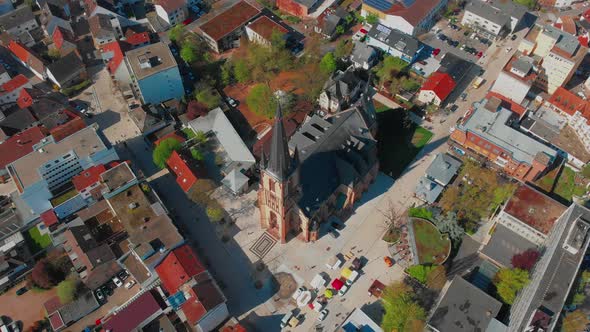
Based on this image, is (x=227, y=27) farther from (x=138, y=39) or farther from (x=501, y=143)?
(x=501, y=143)

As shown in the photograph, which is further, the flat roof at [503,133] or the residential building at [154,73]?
the residential building at [154,73]

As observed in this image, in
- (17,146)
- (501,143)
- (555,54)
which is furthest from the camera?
(555,54)

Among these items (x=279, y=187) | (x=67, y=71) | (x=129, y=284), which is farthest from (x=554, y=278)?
(x=67, y=71)

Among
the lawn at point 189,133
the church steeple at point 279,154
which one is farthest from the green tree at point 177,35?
the church steeple at point 279,154

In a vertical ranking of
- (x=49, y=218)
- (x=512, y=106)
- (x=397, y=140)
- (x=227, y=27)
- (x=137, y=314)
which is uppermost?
(x=512, y=106)

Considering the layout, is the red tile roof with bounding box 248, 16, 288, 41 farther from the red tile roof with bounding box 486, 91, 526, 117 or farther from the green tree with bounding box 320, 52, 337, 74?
the red tile roof with bounding box 486, 91, 526, 117

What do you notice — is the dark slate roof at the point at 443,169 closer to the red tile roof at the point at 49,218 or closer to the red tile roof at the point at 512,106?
the red tile roof at the point at 512,106
